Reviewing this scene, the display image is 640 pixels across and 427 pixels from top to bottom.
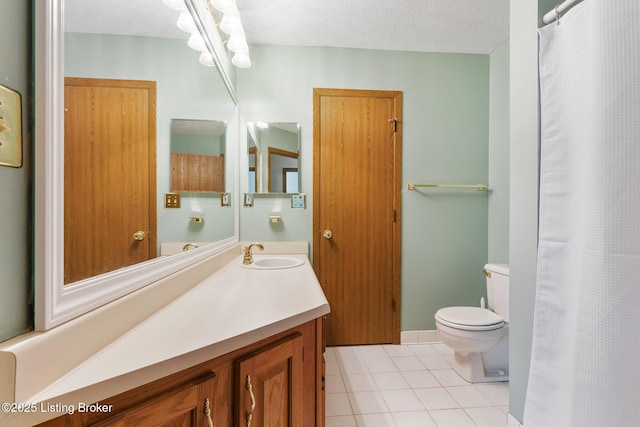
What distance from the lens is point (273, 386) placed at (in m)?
0.81

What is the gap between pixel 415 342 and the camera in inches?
88.9

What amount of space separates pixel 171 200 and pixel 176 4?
30.9 inches

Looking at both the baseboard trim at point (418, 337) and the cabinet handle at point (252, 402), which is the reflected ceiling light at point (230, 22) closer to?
the cabinet handle at point (252, 402)

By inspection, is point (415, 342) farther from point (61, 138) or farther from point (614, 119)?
point (61, 138)

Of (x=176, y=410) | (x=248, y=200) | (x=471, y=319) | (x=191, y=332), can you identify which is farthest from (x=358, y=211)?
(x=176, y=410)

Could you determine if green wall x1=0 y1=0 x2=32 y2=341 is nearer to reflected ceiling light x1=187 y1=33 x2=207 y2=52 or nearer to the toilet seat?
reflected ceiling light x1=187 y1=33 x2=207 y2=52

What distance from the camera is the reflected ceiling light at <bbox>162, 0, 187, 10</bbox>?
3.39 ft

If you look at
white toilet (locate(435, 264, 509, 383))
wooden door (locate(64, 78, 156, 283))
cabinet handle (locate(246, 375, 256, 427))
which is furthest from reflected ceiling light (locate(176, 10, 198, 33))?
white toilet (locate(435, 264, 509, 383))

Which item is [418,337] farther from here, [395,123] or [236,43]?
[236,43]

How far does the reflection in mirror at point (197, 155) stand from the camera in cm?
111

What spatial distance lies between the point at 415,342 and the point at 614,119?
202 centimetres

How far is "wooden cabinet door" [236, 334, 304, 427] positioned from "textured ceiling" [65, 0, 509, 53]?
78.6 inches

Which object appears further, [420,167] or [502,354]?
[420,167]

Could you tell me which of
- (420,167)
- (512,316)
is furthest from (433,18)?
(512,316)
